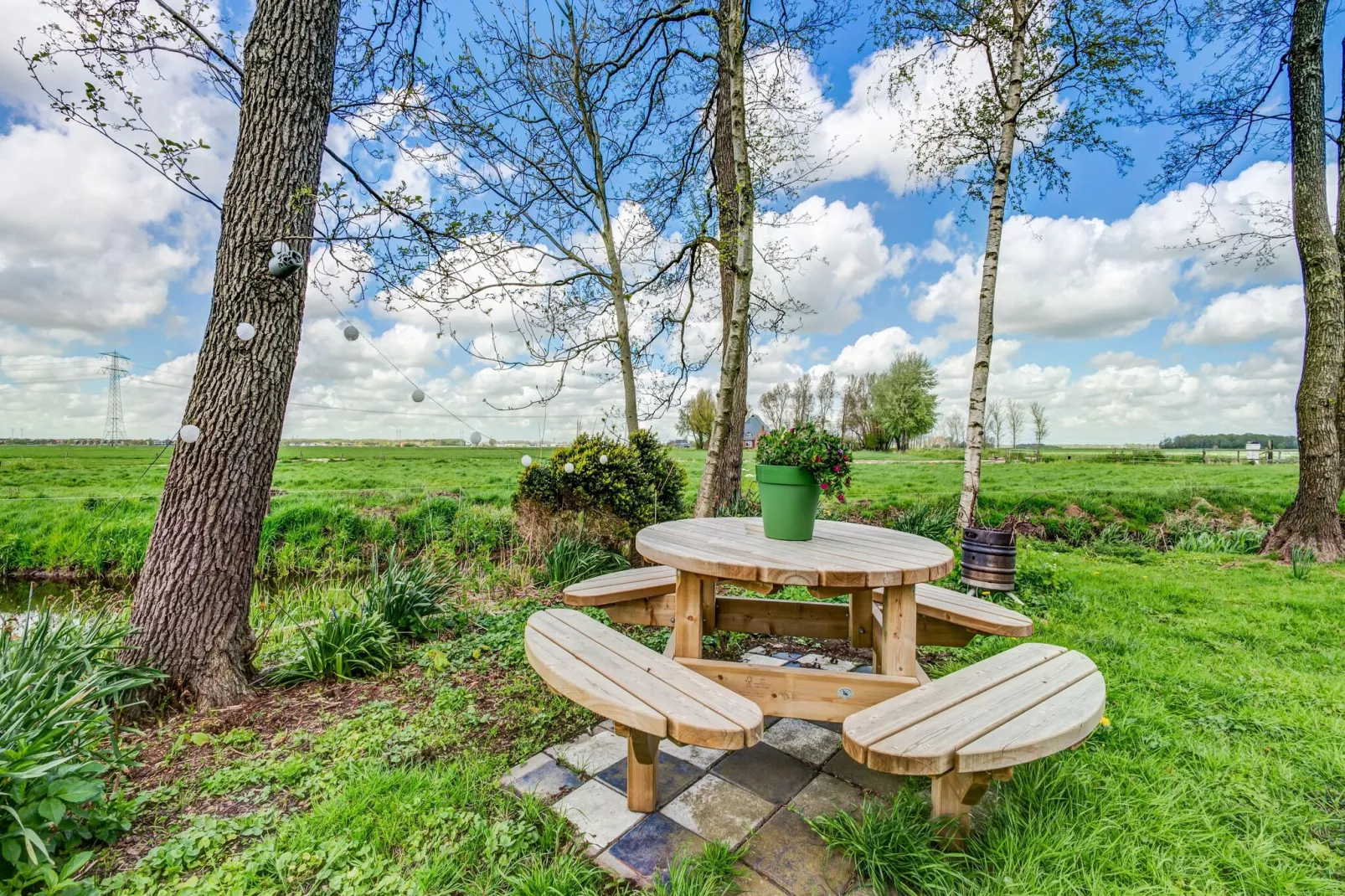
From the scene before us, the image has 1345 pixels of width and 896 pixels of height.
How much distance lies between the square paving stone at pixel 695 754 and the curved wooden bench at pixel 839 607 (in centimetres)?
68

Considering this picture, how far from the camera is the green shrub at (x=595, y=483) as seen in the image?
5.14 m

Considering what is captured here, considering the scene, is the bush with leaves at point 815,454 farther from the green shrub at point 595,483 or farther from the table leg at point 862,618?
the green shrub at point 595,483

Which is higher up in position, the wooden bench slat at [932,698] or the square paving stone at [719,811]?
the wooden bench slat at [932,698]

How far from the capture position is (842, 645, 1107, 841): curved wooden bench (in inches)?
51.1

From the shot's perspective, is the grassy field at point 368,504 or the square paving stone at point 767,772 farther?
the grassy field at point 368,504

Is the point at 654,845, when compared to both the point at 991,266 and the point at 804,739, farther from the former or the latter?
the point at 991,266

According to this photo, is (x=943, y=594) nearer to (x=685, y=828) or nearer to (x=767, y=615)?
(x=767, y=615)

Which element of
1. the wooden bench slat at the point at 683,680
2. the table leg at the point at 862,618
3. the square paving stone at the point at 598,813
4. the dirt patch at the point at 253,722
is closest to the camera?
the wooden bench slat at the point at 683,680

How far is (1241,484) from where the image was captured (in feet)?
33.3

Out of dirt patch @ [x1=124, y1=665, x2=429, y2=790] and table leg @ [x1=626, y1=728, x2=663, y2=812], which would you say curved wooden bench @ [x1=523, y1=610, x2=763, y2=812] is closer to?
table leg @ [x1=626, y1=728, x2=663, y2=812]

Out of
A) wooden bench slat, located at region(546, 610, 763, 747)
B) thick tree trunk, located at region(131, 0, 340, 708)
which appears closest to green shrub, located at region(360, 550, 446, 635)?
thick tree trunk, located at region(131, 0, 340, 708)

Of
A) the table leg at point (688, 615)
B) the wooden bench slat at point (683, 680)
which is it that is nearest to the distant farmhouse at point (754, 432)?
the table leg at point (688, 615)

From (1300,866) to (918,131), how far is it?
277 inches

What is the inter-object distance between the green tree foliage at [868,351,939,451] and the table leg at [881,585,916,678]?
84.8ft
